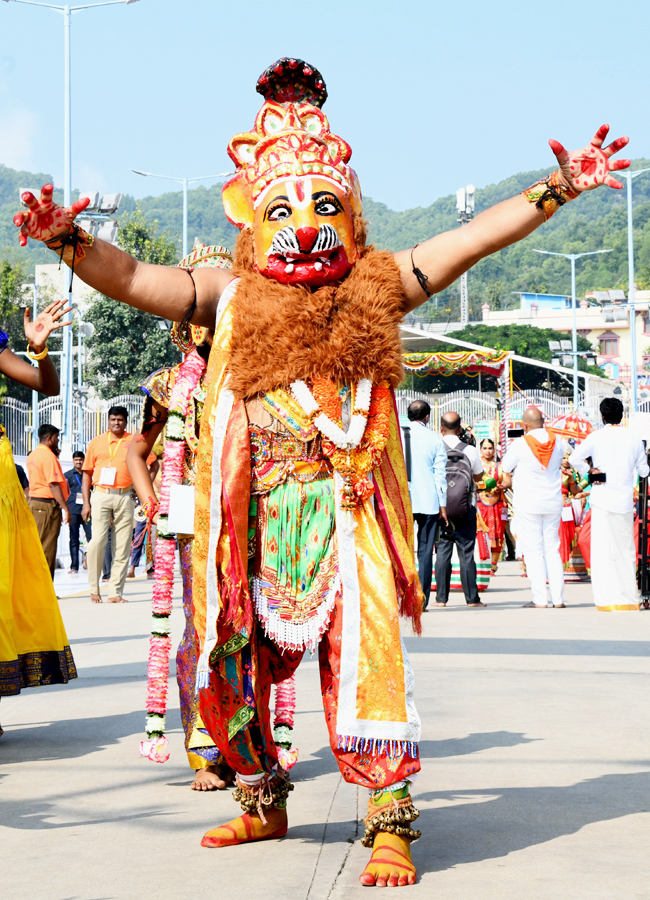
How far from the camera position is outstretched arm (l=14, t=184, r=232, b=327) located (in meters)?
3.73

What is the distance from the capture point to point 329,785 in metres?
4.87

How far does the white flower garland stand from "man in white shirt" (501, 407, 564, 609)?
8.34m

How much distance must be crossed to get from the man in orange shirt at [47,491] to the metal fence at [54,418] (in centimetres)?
839

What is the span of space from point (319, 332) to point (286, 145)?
0.73 meters

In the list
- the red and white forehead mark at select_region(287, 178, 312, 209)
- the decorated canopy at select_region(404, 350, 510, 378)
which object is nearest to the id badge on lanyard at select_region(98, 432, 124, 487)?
the red and white forehead mark at select_region(287, 178, 312, 209)

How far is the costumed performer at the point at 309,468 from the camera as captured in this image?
368cm

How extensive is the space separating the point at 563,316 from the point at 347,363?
101 m

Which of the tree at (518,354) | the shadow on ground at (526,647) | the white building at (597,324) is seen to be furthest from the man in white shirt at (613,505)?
the white building at (597,324)

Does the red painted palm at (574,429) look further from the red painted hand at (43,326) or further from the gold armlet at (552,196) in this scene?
the gold armlet at (552,196)

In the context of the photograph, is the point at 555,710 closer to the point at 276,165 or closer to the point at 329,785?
the point at 329,785

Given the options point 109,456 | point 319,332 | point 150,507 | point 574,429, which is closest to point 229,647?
point 319,332

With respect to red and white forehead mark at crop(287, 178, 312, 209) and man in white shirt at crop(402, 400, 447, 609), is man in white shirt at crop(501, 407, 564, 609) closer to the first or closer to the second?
man in white shirt at crop(402, 400, 447, 609)

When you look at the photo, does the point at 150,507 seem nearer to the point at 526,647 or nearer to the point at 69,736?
the point at 69,736

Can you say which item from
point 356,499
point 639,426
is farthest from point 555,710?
point 639,426
